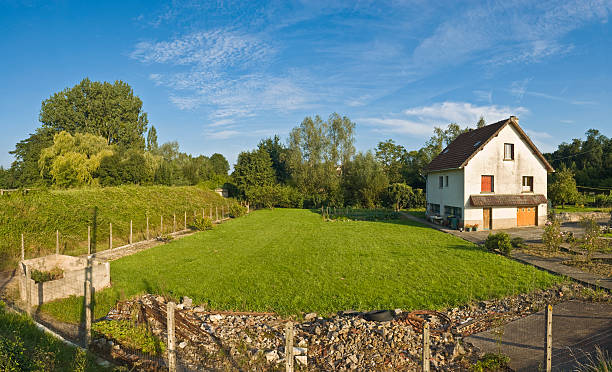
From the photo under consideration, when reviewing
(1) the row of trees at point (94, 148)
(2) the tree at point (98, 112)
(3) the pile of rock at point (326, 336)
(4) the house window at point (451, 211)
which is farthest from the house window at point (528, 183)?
(2) the tree at point (98, 112)

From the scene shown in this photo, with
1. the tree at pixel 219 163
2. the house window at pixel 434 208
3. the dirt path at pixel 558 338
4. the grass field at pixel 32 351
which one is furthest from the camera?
the tree at pixel 219 163

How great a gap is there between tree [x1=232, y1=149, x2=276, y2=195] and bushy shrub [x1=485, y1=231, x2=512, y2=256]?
27409mm

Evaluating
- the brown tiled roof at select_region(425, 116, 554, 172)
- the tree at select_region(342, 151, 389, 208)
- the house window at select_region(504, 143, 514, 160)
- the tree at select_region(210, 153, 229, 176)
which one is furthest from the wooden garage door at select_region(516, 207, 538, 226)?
the tree at select_region(210, 153, 229, 176)

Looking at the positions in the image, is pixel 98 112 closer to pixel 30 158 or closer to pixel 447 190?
pixel 30 158

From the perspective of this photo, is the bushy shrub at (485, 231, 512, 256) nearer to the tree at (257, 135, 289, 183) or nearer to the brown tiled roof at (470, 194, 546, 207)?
the brown tiled roof at (470, 194, 546, 207)

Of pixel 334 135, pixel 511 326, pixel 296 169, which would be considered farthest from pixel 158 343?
pixel 334 135

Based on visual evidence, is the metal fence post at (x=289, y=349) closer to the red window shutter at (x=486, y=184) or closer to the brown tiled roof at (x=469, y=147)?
the brown tiled roof at (x=469, y=147)

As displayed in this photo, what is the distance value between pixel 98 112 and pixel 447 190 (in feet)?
155

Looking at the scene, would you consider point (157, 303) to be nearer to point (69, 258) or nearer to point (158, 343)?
point (158, 343)

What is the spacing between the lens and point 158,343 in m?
6.26

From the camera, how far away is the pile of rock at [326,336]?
5.71 m

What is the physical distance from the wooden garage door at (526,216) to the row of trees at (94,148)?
3663 cm

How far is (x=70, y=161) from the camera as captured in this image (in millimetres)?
29156

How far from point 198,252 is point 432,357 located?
38.7 ft
